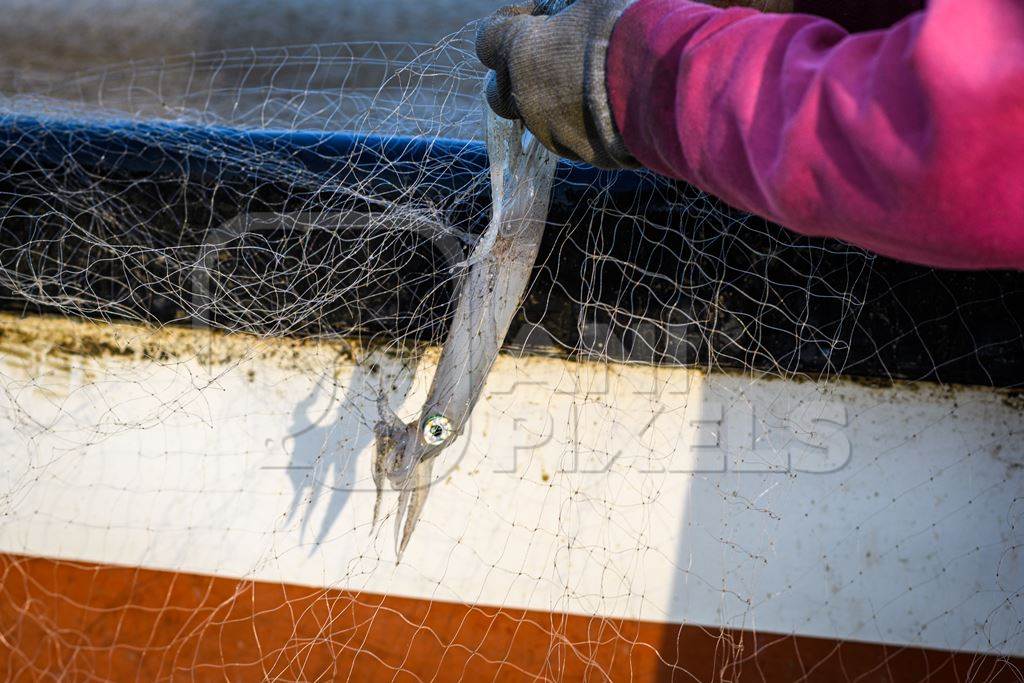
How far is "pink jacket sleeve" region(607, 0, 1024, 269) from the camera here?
54cm

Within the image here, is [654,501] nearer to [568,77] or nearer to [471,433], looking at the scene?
[471,433]

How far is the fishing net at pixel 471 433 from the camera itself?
52.5 inches

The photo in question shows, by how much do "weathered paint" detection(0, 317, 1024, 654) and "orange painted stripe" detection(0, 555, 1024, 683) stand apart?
0.03 metres

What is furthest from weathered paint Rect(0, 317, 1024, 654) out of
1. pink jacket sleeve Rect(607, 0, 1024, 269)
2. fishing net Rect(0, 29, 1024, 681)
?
pink jacket sleeve Rect(607, 0, 1024, 269)

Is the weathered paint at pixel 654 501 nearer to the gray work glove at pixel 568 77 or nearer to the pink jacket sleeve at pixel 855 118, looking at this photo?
the gray work glove at pixel 568 77

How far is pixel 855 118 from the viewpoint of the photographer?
59cm

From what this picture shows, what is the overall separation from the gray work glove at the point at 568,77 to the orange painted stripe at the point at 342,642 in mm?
864

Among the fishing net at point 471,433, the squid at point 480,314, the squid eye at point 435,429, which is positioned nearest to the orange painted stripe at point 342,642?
the fishing net at point 471,433

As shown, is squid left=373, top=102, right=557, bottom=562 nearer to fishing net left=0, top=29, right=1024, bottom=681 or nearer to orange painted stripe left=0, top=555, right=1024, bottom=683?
fishing net left=0, top=29, right=1024, bottom=681

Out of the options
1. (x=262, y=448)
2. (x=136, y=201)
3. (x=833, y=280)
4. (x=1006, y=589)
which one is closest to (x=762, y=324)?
(x=833, y=280)

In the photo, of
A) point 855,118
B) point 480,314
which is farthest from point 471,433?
point 855,118

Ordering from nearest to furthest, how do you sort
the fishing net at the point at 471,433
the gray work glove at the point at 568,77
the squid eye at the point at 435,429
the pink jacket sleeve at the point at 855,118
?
the pink jacket sleeve at the point at 855,118 < the gray work glove at the point at 568,77 < the squid eye at the point at 435,429 < the fishing net at the point at 471,433

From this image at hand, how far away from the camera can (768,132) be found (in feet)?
2.12

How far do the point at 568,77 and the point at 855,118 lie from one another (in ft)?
1.05
